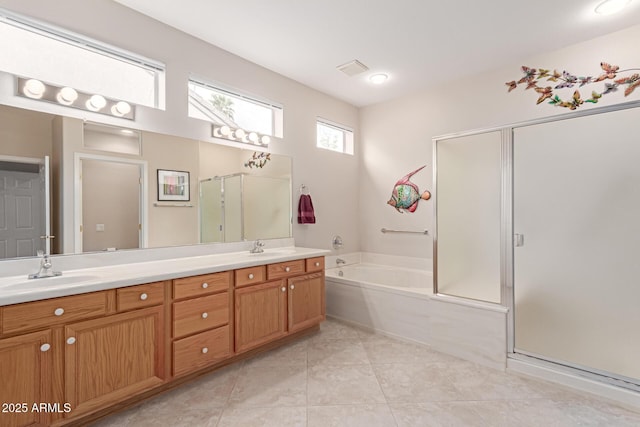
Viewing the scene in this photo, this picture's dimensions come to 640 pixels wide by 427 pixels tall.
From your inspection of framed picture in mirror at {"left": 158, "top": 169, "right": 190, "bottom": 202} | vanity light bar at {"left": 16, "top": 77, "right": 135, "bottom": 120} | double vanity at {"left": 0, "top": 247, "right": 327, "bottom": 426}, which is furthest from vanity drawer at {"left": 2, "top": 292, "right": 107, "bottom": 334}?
vanity light bar at {"left": 16, "top": 77, "right": 135, "bottom": 120}

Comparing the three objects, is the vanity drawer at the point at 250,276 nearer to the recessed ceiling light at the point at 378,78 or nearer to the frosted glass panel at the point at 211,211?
the frosted glass panel at the point at 211,211

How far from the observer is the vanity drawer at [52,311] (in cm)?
134

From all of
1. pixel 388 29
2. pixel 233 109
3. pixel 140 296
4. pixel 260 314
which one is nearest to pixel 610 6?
pixel 388 29

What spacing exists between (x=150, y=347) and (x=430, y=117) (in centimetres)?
355

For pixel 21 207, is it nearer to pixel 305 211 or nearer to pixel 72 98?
pixel 72 98

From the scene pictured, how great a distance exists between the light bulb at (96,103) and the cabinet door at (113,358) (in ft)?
4.57

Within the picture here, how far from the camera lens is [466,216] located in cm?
285

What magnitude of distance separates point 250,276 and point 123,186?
A: 111 cm

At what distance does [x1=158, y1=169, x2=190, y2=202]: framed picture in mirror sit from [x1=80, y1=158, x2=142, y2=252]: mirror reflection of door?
0.16m

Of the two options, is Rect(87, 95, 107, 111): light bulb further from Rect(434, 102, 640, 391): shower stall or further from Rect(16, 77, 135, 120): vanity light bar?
Rect(434, 102, 640, 391): shower stall

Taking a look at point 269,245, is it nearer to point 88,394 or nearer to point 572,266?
point 88,394

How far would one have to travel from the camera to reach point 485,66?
3.07 meters

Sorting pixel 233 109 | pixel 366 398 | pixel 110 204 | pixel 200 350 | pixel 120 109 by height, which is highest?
pixel 233 109

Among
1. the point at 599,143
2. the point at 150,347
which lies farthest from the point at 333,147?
the point at 150,347
